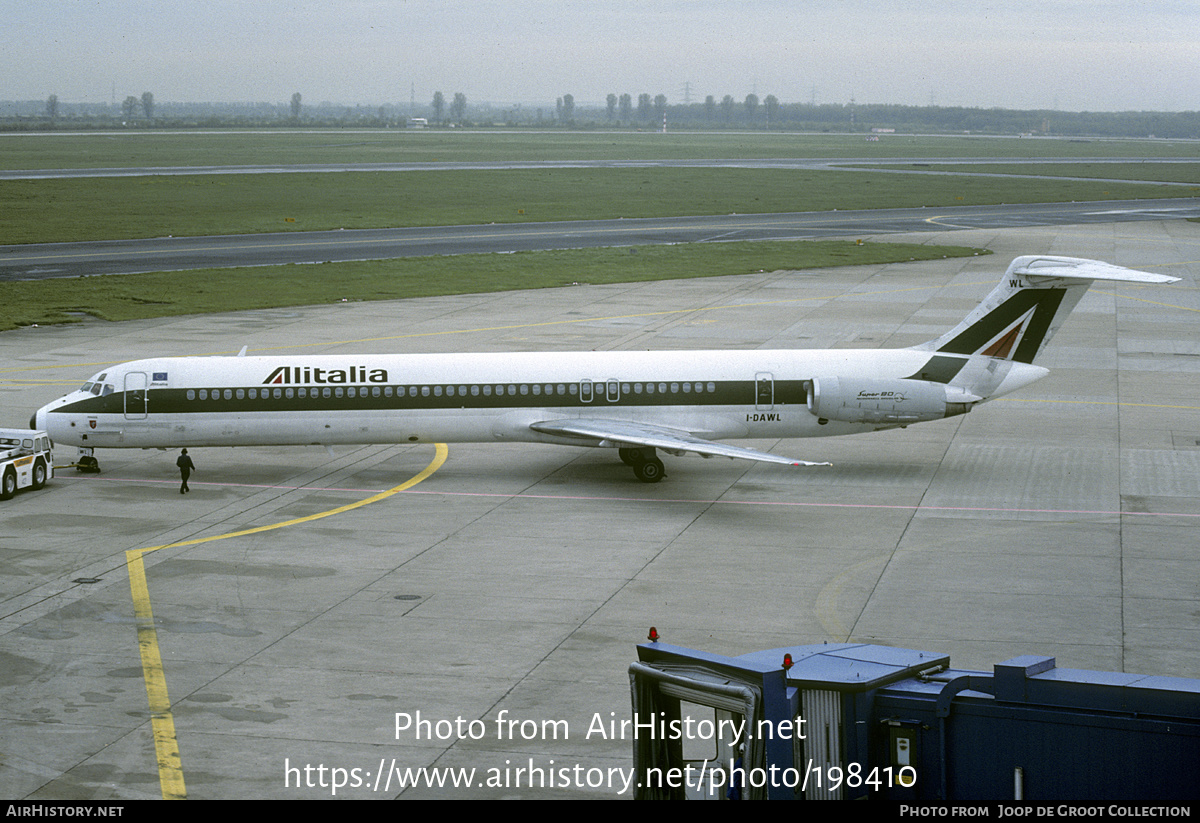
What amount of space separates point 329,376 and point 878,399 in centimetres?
1431

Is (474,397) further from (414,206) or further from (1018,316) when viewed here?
(414,206)

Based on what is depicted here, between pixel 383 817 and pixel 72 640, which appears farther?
pixel 72 640

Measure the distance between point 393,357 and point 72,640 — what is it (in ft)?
44.6

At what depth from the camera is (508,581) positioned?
83.9ft

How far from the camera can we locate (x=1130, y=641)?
21.7 metres

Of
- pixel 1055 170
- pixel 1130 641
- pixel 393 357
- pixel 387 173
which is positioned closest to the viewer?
pixel 1130 641

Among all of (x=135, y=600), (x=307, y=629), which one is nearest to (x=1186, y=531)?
(x=307, y=629)

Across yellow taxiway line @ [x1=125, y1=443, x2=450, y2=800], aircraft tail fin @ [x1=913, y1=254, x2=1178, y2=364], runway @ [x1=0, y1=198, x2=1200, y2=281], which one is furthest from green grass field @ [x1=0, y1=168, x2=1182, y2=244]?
aircraft tail fin @ [x1=913, y1=254, x2=1178, y2=364]

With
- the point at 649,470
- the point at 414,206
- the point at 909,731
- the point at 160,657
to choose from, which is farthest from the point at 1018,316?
the point at 414,206

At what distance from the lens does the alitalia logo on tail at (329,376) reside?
1324 inches

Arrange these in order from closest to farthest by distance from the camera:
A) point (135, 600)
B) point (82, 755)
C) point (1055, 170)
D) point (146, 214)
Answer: point (82, 755) → point (135, 600) → point (146, 214) → point (1055, 170)

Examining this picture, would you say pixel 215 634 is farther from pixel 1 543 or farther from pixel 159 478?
pixel 159 478

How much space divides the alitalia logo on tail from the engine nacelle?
1142cm

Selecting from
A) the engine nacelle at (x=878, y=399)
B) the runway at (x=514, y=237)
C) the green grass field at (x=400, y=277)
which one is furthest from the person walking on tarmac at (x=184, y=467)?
the runway at (x=514, y=237)
